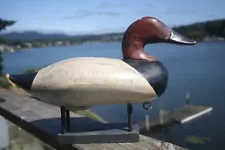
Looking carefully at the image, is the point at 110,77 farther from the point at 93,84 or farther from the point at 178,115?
the point at 178,115

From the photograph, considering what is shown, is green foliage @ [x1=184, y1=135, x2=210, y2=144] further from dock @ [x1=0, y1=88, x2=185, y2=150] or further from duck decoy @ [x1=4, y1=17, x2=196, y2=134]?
duck decoy @ [x1=4, y1=17, x2=196, y2=134]

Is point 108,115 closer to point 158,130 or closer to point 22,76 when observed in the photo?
point 158,130

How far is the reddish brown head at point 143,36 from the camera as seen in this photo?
1.38 m

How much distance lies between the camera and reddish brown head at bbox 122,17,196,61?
1382 millimetres

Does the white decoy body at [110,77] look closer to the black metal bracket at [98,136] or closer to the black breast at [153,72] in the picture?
the black breast at [153,72]

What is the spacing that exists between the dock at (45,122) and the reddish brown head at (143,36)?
0.40 m

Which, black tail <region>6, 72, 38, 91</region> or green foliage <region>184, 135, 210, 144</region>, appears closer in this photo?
black tail <region>6, 72, 38, 91</region>

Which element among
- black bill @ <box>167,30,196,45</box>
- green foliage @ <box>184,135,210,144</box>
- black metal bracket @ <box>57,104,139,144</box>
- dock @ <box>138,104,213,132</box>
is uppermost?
black bill @ <box>167,30,196,45</box>

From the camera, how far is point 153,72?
4.34 feet

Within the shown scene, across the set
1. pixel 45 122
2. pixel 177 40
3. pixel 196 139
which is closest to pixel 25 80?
pixel 45 122

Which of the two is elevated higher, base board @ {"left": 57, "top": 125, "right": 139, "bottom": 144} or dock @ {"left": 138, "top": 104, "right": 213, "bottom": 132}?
base board @ {"left": 57, "top": 125, "right": 139, "bottom": 144}

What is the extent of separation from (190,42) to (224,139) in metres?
13.7

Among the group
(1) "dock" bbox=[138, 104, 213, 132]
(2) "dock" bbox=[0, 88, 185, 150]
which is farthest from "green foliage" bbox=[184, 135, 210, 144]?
(2) "dock" bbox=[0, 88, 185, 150]

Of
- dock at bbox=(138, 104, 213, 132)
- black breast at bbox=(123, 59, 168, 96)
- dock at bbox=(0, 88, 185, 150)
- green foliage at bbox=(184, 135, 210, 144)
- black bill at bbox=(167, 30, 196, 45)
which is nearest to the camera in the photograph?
dock at bbox=(0, 88, 185, 150)
